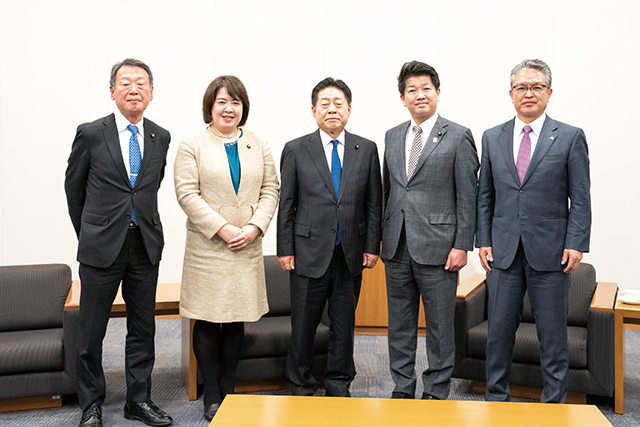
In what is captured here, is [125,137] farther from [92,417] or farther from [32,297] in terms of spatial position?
[92,417]

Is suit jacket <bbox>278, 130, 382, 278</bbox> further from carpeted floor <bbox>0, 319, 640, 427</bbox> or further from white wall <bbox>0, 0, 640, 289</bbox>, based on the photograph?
white wall <bbox>0, 0, 640, 289</bbox>

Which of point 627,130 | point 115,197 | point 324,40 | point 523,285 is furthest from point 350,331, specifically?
point 627,130

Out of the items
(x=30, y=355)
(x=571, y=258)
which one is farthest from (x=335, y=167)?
(x=30, y=355)

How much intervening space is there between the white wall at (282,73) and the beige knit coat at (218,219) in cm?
243

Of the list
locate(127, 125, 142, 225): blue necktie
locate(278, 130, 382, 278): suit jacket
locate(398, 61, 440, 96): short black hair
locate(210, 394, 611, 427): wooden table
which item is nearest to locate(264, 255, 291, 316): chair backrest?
locate(278, 130, 382, 278): suit jacket

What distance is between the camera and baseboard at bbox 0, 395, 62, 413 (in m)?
3.03

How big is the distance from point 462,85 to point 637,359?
2592mm

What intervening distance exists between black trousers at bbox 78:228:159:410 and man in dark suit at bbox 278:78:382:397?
0.70 m

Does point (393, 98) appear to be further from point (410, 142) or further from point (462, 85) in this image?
point (410, 142)

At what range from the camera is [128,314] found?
2869 mm

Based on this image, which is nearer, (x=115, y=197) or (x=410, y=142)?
(x=115, y=197)

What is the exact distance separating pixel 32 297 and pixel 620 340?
323 cm

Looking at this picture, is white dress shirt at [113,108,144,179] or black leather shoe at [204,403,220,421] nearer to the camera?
white dress shirt at [113,108,144,179]

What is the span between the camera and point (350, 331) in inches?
119
